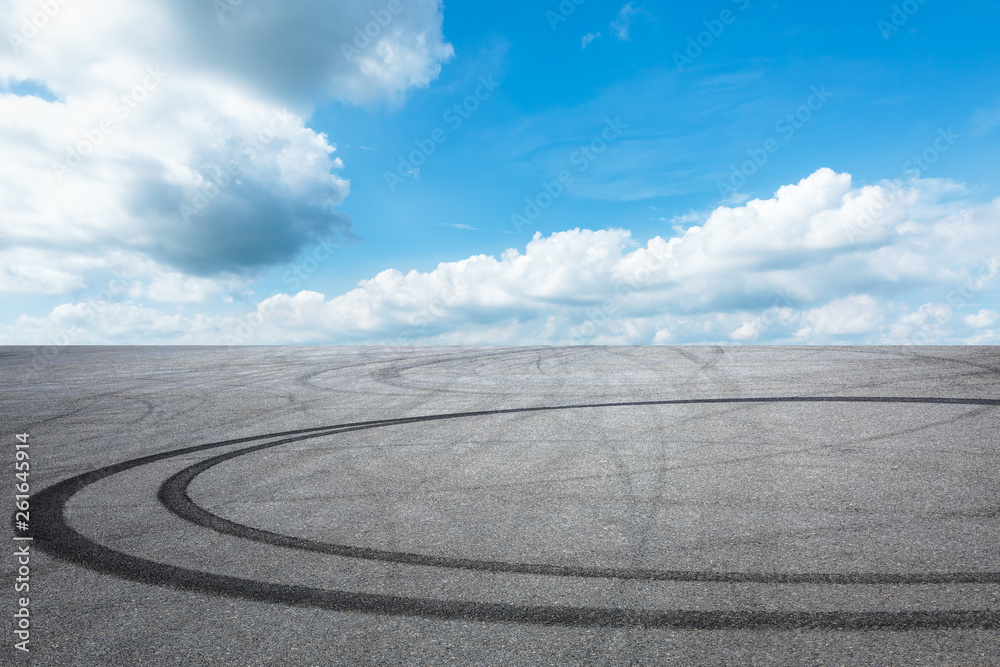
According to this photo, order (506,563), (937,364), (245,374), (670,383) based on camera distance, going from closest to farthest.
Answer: (506,563)
(670,383)
(937,364)
(245,374)

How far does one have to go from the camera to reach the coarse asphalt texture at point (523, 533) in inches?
128

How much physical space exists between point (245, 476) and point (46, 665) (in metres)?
3.71

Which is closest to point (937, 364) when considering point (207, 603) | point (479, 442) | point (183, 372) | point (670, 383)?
point (670, 383)

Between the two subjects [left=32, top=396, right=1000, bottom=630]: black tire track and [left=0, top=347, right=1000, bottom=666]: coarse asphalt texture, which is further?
[left=32, top=396, right=1000, bottom=630]: black tire track

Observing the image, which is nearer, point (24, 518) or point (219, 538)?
point (219, 538)

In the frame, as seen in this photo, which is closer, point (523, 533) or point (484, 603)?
point (484, 603)

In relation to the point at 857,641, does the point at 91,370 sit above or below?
above

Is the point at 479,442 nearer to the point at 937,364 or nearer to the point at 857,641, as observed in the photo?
the point at 857,641

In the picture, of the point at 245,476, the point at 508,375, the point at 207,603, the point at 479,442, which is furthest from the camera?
the point at 508,375

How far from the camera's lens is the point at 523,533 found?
189 inches

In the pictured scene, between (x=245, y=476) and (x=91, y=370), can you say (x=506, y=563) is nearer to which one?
(x=245, y=476)

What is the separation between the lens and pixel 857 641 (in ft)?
10.4

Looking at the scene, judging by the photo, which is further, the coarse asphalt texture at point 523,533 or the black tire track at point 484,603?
the black tire track at point 484,603

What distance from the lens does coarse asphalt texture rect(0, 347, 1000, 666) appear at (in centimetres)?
325
